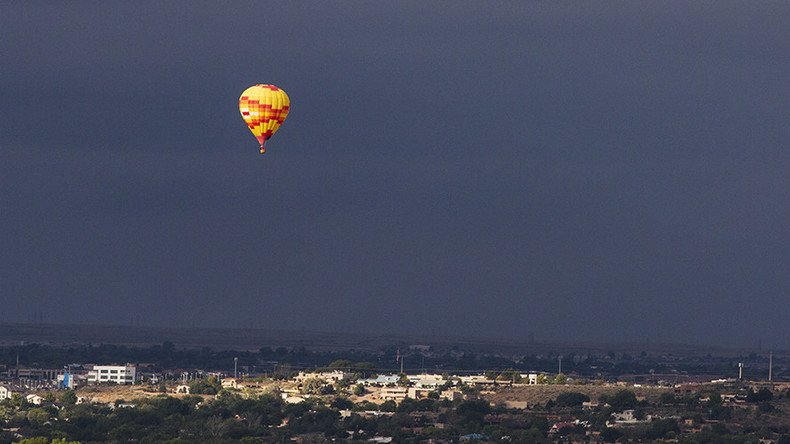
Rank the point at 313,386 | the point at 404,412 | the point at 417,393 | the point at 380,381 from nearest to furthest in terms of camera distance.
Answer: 1. the point at 404,412
2. the point at 417,393
3. the point at 313,386
4. the point at 380,381

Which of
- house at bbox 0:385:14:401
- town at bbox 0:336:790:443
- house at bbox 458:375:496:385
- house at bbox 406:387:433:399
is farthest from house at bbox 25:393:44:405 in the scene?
house at bbox 458:375:496:385

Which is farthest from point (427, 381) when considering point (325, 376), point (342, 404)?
point (342, 404)

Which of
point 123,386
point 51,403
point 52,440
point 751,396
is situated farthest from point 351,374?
point 52,440

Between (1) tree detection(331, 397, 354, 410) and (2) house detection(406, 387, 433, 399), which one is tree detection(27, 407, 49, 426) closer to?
(1) tree detection(331, 397, 354, 410)

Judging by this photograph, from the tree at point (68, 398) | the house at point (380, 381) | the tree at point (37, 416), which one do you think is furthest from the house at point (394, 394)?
the tree at point (37, 416)

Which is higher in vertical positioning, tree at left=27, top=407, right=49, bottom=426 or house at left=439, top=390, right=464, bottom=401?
house at left=439, top=390, right=464, bottom=401

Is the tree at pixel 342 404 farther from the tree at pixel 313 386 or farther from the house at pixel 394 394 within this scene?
the tree at pixel 313 386

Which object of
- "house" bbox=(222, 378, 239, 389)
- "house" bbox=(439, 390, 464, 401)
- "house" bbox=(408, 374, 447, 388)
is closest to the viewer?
"house" bbox=(439, 390, 464, 401)

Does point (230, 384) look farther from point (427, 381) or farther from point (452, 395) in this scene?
point (452, 395)

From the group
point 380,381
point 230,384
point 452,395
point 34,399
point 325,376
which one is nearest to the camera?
point 452,395
